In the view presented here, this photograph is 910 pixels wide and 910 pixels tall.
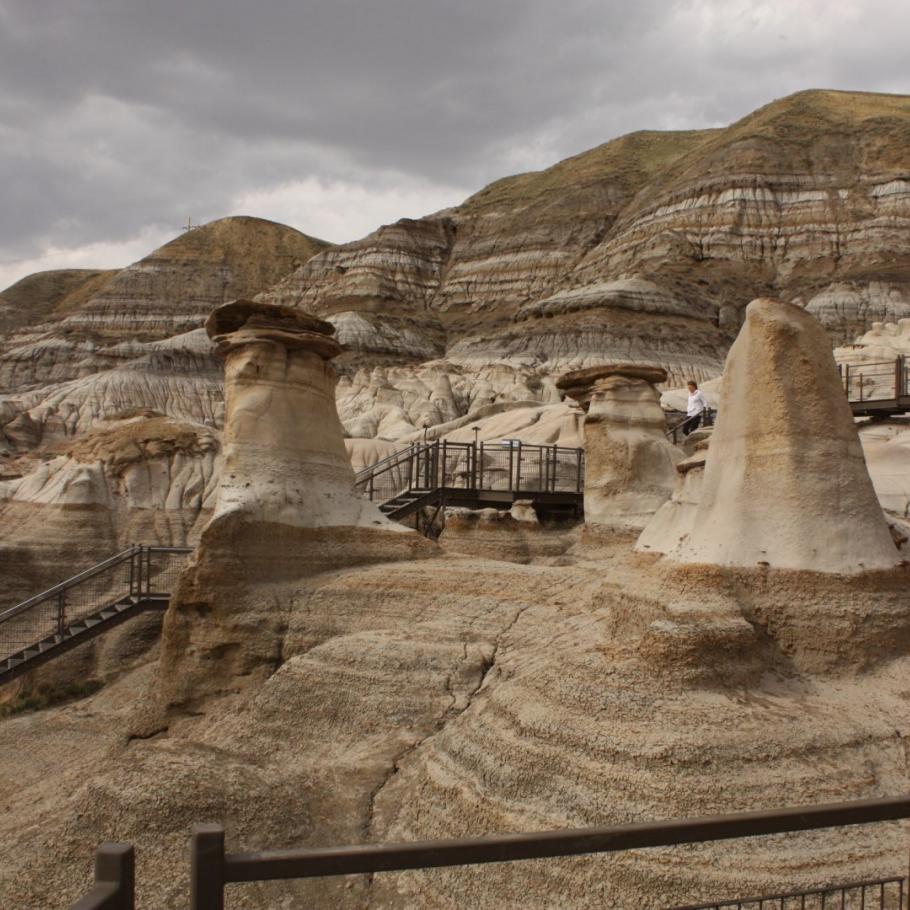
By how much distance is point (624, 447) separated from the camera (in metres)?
16.7

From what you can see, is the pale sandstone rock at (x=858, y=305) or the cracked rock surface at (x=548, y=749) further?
the pale sandstone rock at (x=858, y=305)

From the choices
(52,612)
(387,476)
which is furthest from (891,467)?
(52,612)

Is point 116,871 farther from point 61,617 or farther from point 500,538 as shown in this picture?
point 500,538

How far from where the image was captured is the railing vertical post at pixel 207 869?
9.12 feet

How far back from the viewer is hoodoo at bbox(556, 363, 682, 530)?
1655 centimetres

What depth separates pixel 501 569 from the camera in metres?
10.8

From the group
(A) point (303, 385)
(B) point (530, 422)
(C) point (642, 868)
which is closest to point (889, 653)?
(C) point (642, 868)

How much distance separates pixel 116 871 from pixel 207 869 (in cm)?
27

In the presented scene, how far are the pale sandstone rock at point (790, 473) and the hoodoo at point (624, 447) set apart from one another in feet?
27.4

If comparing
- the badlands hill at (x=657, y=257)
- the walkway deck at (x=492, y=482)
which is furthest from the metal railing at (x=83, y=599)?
the badlands hill at (x=657, y=257)

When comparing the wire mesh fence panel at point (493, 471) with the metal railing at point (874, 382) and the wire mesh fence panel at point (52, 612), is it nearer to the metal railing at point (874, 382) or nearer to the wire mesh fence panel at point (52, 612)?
the wire mesh fence panel at point (52, 612)

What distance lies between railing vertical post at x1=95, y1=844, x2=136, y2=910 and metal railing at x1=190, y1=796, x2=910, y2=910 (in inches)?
7.6

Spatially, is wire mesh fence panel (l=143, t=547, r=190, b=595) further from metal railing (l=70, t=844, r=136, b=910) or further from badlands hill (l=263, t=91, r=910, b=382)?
badlands hill (l=263, t=91, r=910, b=382)

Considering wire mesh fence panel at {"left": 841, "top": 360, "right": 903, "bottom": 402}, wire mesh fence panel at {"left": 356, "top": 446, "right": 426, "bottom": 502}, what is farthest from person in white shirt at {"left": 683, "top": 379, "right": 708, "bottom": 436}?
wire mesh fence panel at {"left": 356, "top": 446, "right": 426, "bottom": 502}
